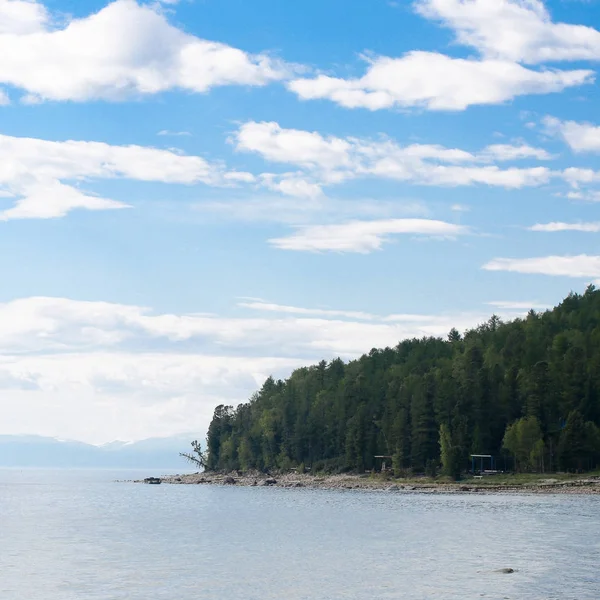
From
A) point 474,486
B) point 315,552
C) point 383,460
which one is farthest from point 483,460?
point 315,552

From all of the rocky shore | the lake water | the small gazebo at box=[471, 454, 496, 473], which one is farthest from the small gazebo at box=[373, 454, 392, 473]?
the lake water

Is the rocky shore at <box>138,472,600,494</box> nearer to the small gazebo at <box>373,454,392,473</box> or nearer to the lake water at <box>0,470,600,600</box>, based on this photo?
→ the small gazebo at <box>373,454,392,473</box>

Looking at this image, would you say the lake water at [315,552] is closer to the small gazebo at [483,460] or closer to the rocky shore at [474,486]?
the rocky shore at [474,486]

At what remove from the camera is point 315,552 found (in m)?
77.2

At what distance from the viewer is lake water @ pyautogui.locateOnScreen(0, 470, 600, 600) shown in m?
56.6

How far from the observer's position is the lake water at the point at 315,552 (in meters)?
56.6

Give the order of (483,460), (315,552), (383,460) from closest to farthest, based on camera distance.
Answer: (315,552) → (483,460) → (383,460)

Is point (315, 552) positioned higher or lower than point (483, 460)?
lower

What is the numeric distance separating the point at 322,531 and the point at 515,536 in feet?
68.8

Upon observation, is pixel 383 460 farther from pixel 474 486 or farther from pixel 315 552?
pixel 315 552

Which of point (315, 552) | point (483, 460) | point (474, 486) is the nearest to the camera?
point (315, 552)

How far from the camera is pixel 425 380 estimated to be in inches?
7520

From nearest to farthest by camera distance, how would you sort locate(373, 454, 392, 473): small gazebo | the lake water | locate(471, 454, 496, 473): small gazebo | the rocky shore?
the lake water < the rocky shore < locate(471, 454, 496, 473): small gazebo < locate(373, 454, 392, 473): small gazebo

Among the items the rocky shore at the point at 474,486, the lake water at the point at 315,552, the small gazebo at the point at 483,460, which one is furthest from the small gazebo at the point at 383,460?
the lake water at the point at 315,552
